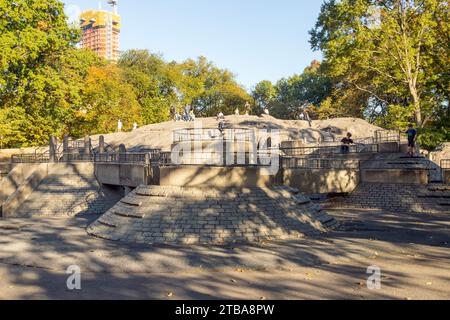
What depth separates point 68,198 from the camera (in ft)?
84.5

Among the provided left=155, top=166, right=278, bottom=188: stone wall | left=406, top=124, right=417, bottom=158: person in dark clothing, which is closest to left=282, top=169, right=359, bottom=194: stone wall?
left=406, top=124, right=417, bottom=158: person in dark clothing

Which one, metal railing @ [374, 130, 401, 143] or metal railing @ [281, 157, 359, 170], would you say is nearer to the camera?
metal railing @ [281, 157, 359, 170]

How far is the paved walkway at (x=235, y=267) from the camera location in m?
9.51

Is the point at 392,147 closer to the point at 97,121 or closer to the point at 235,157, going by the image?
the point at 235,157

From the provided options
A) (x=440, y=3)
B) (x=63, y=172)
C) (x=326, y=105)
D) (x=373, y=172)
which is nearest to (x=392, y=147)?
(x=373, y=172)

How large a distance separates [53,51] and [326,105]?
→ 1157 inches

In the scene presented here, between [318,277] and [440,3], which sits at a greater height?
[440,3]

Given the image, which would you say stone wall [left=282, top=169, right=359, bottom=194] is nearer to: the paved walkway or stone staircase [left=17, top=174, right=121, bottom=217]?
the paved walkway

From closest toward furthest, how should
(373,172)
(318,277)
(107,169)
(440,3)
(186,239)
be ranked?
1. (318,277)
2. (186,239)
3. (373,172)
4. (107,169)
5. (440,3)

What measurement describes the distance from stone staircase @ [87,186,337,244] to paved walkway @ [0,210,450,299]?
722 millimetres

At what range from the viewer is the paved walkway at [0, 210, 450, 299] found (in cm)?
951

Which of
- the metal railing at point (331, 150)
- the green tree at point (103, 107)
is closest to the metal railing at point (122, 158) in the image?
the metal railing at point (331, 150)

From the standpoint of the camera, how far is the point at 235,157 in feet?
59.5
